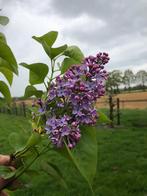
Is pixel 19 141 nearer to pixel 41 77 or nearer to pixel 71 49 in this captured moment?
pixel 41 77

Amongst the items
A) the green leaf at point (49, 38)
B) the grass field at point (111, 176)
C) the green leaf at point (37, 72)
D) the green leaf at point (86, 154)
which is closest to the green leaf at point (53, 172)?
the green leaf at point (86, 154)

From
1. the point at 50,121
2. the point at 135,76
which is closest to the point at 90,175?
the point at 50,121

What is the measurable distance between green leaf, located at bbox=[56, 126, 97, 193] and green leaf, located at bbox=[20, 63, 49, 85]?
0.70ft

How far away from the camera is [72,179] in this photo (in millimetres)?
8562

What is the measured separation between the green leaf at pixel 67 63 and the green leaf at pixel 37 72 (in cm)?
4

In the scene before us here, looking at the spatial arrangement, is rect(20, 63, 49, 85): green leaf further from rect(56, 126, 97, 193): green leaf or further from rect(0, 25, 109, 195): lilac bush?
rect(56, 126, 97, 193): green leaf

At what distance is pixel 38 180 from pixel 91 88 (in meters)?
7.71

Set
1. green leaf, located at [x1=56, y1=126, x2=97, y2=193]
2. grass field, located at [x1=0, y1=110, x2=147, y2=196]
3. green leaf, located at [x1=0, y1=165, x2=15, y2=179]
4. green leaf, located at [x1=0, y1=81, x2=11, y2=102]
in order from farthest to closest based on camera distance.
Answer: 1. grass field, located at [x1=0, y1=110, x2=147, y2=196]
2. green leaf, located at [x1=0, y1=81, x2=11, y2=102]
3. green leaf, located at [x1=0, y1=165, x2=15, y2=179]
4. green leaf, located at [x1=56, y1=126, x2=97, y2=193]

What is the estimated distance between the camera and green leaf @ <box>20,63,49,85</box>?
3.82ft

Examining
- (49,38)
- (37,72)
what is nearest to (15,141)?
(37,72)

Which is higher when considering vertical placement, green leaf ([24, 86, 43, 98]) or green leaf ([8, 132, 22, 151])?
green leaf ([24, 86, 43, 98])

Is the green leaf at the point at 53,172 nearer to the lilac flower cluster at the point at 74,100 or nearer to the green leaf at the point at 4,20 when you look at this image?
the lilac flower cluster at the point at 74,100

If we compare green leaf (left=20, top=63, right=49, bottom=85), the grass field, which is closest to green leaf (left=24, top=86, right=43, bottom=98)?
green leaf (left=20, top=63, right=49, bottom=85)

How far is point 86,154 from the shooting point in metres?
1.00
